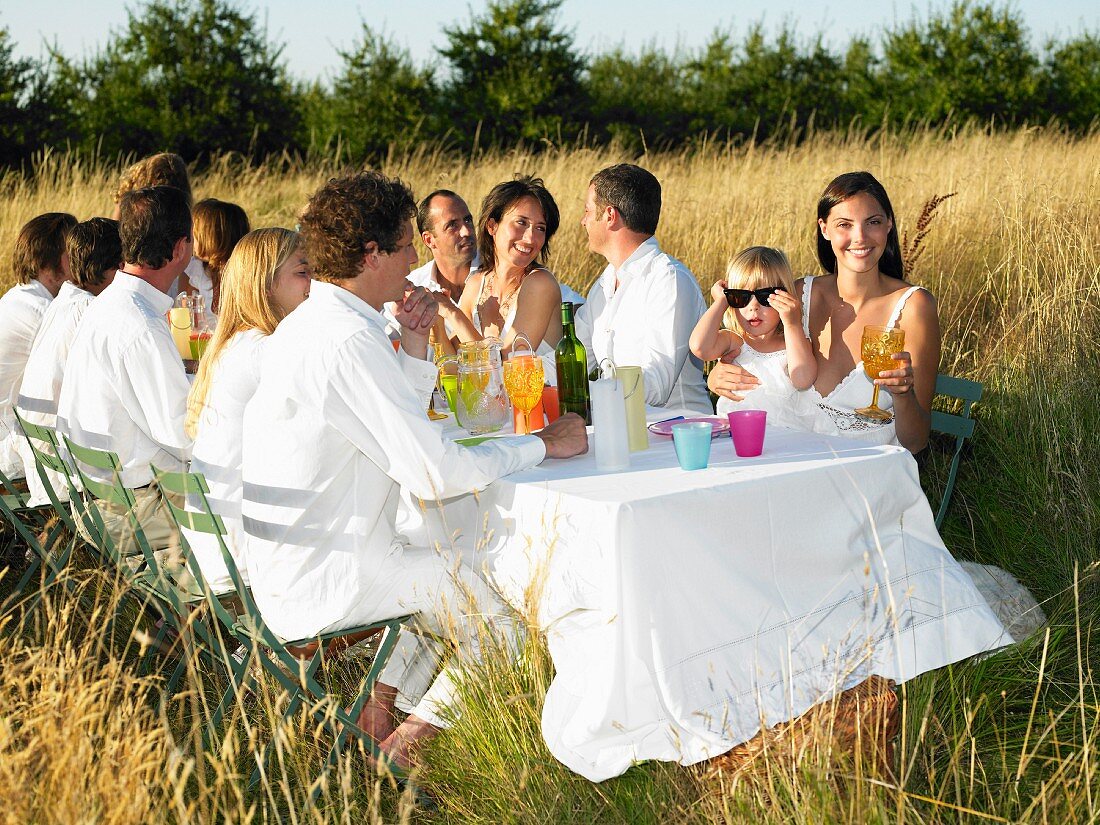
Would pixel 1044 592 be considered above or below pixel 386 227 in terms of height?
below

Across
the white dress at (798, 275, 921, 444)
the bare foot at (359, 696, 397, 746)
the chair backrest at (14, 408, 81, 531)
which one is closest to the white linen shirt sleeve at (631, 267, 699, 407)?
the white dress at (798, 275, 921, 444)

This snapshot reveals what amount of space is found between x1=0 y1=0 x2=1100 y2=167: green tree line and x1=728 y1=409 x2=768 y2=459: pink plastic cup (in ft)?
43.4

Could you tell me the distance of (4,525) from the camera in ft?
15.8

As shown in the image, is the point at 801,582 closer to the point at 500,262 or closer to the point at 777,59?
the point at 500,262

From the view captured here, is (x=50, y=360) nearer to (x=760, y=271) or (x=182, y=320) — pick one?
(x=182, y=320)

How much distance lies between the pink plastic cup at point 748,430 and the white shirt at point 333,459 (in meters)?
0.48

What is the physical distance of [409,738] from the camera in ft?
9.09

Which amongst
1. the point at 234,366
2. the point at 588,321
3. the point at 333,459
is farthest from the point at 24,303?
the point at 333,459

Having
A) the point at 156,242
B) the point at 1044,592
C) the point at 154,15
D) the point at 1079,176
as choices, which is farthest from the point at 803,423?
the point at 154,15

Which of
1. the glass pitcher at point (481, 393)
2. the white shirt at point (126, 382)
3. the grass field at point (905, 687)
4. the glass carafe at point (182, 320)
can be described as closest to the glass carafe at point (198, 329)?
the glass carafe at point (182, 320)

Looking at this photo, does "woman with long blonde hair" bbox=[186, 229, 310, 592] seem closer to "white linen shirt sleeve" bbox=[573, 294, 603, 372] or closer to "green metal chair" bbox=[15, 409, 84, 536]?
"green metal chair" bbox=[15, 409, 84, 536]

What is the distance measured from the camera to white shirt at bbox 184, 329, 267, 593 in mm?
3119

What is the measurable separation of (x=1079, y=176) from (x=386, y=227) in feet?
18.7

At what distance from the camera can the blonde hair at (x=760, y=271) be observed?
3588 millimetres
